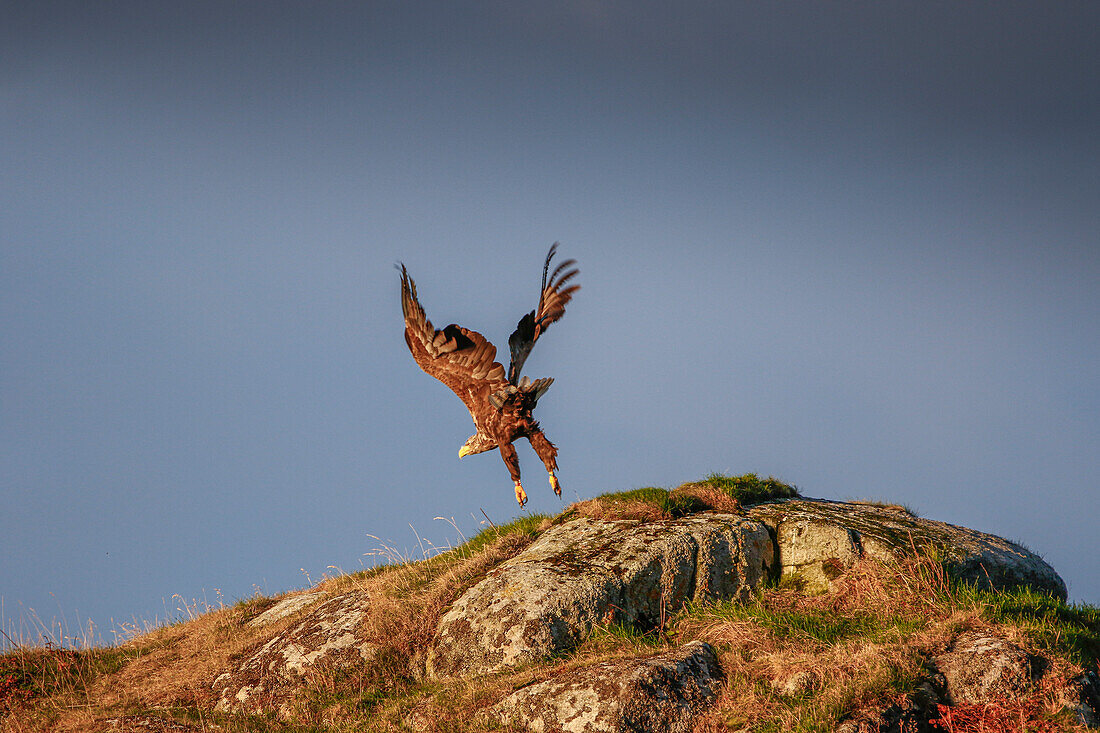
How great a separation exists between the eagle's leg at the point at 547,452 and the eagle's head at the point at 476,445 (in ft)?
2.84

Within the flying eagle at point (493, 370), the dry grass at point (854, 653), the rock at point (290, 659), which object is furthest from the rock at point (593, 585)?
the flying eagle at point (493, 370)

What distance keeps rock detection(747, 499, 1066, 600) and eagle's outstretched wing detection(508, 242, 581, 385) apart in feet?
15.8

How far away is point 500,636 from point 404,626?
182 cm

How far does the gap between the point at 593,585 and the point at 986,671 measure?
4.39m

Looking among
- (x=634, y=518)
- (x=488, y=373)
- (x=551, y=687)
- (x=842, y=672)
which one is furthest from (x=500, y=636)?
(x=488, y=373)

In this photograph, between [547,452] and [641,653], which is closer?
[641,653]

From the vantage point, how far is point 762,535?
35.8ft

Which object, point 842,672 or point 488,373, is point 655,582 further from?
point 488,373

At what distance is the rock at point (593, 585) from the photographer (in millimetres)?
9375

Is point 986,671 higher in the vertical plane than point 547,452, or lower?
lower

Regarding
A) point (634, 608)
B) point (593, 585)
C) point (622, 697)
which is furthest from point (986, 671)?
point (593, 585)

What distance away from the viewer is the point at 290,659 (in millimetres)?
10625

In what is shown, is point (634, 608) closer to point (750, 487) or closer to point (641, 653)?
point (641, 653)

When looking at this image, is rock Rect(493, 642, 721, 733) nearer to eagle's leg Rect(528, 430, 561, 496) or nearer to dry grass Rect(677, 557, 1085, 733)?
dry grass Rect(677, 557, 1085, 733)
